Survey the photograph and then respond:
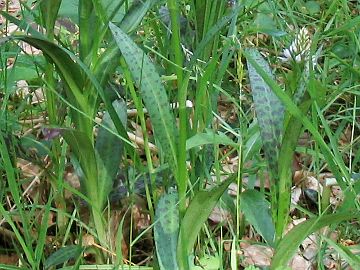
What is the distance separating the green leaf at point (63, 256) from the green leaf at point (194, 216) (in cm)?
21

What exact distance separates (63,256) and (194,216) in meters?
0.29

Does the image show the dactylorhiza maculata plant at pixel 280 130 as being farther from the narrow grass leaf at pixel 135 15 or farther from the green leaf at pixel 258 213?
the narrow grass leaf at pixel 135 15

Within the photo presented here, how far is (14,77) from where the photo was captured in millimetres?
1871

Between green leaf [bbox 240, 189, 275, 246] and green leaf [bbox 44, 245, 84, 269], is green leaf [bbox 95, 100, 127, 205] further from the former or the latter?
green leaf [bbox 240, 189, 275, 246]

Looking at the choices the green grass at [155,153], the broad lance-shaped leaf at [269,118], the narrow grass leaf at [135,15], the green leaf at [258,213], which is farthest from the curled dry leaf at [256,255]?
the narrow grass leaf at [135,15]

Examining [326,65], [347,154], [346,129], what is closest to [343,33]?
[326,65]

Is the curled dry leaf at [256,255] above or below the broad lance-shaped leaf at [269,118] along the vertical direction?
below

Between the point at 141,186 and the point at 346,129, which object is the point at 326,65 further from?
the point at 141,186

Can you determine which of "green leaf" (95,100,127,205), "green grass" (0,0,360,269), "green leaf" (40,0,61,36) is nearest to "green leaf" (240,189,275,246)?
"green grass" (0,0,360,269)

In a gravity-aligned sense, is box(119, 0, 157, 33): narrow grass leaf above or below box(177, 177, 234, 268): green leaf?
above

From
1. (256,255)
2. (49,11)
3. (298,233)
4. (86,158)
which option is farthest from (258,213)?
(49,11)

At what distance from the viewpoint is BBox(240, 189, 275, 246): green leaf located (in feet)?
4.75

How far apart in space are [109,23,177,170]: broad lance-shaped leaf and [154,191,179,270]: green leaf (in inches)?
3.4

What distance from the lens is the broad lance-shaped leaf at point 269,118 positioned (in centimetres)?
142
